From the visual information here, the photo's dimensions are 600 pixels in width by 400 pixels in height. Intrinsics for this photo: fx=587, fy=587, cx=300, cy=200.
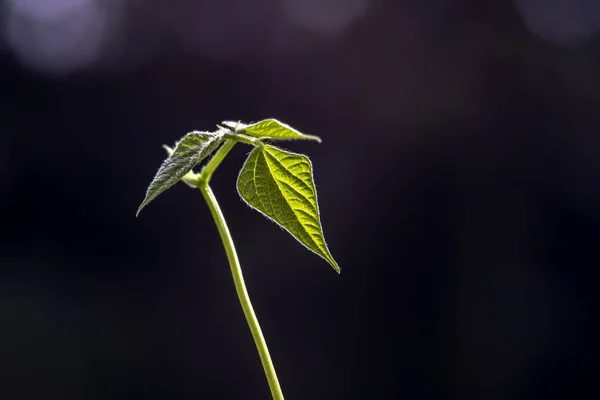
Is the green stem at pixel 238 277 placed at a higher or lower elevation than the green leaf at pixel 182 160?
lower

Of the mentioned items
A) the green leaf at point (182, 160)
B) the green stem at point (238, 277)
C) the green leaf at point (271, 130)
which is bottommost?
the green stem at point (238, 277)

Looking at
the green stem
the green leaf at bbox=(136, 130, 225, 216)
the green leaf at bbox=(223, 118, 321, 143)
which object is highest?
the green leaf at bbox=(223, 118, 321, 143)

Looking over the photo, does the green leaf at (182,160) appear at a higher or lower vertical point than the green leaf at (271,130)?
lower

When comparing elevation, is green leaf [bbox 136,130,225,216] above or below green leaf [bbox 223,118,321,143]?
below

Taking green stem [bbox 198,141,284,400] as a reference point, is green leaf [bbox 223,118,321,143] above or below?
above

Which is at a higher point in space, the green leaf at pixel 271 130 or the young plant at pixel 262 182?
the green leaf at pixel 271 130
